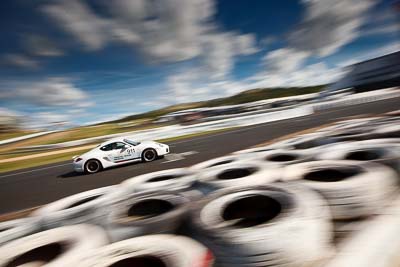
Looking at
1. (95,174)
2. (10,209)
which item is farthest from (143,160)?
(10,209)

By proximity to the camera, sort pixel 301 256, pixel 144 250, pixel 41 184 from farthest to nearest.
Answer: pixel 41 184
pixel 144 250
pixel 301 256

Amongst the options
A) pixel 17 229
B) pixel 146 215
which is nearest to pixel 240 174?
pixel 146 215

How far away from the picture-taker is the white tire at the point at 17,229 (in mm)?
3412

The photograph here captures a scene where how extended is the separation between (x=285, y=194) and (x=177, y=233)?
4.13 ft

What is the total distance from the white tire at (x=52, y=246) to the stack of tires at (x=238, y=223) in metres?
0.01

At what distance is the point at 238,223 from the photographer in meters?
2.84

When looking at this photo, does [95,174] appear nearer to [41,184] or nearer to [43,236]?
[41,184]

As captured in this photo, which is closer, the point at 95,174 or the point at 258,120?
the point at 95,174

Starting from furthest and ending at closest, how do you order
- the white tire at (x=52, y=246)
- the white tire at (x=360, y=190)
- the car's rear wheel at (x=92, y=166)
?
the car's rear wheel at (x=92, y=166) → the white tire at (x=360, y=190) → the white tire at (x=52, y=246)

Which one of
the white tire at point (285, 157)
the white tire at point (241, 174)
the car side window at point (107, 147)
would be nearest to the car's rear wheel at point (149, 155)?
the car side window at point (107, 147)

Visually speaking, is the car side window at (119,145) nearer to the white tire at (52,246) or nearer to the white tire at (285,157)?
the white tire at (285,157)

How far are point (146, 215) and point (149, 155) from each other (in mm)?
6276

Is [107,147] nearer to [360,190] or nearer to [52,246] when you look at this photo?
[52,246]

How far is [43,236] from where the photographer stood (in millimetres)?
3062
